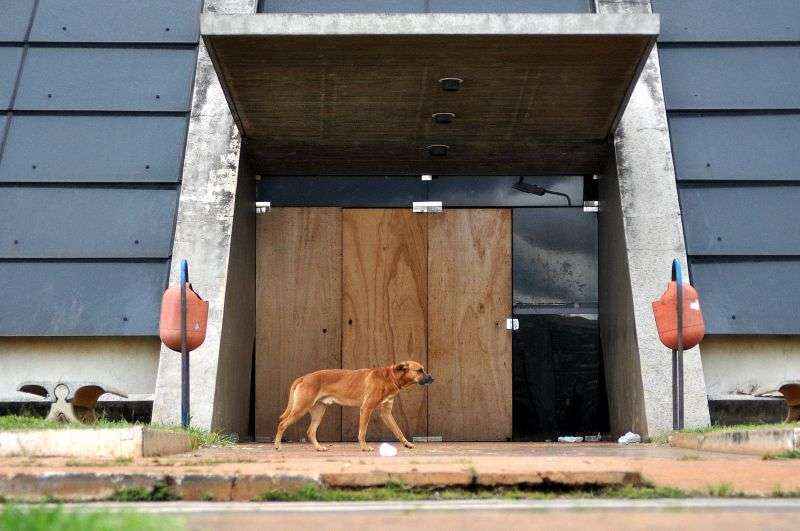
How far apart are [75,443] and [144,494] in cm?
191

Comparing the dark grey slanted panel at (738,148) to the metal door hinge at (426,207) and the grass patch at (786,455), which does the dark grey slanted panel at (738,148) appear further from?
the grass patch at (786,455)

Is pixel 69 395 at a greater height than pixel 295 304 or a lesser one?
lesser

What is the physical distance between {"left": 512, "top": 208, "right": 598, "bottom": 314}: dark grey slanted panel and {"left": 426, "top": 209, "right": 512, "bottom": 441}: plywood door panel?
0.18 m

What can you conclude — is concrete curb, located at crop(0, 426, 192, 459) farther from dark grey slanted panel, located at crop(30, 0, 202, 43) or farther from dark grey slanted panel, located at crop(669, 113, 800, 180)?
dark grey slanted panel, located at crop(30, 0, 202, 43)

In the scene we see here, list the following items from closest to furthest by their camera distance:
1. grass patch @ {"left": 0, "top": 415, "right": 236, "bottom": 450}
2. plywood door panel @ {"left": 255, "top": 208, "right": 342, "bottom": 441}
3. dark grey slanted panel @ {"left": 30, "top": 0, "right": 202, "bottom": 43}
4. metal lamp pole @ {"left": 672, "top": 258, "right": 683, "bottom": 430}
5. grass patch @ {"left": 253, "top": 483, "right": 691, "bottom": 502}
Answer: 1. grass patch @ {"left": 253, "top": 483, "right": 691, "bottom": 502}
2. grass patch @ {"left": 0, "top": 415, "right": 236, "bottom": 450}
3. metal lamp pole @ {"left": 672, "top": 258, "right": 683, "bottom": 430}
4. plywood door panel @ {"left": 255, "top": 208, "right": 342, "bottom": 441}
5. dark grey slanted panel @ {"left": 30, "top": 0, "right": 202, "bottom": 43}

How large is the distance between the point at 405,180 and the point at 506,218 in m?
1.32

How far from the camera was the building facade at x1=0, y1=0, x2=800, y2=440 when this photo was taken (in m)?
12.5

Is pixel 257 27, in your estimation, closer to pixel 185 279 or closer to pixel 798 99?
pixel 185 279

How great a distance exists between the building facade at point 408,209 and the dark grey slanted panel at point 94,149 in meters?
0.03

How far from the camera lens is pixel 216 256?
12.8 m

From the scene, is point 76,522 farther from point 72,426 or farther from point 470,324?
point 470,324

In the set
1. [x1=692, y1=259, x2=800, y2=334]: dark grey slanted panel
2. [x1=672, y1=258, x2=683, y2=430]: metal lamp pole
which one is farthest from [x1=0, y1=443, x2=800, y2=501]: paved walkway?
[x1=692, y1=259, x2=800, y2=334]: dark grey slanted panel

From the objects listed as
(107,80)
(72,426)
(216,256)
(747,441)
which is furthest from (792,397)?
(107,80)

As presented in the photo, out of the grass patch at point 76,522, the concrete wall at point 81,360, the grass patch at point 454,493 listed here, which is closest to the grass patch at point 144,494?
the grass patch at point 454,493
